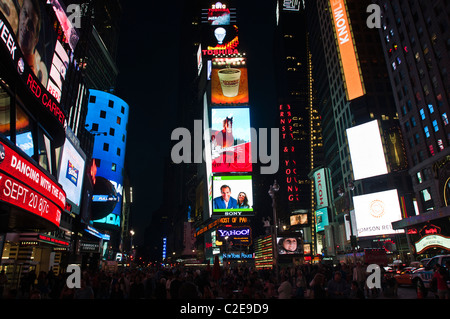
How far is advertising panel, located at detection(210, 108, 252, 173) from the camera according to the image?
231 ft

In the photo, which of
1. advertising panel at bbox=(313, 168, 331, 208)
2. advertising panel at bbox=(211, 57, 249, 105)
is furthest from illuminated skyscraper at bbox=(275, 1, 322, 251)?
advertising panel at bbox=(211, 57, 249, 105)

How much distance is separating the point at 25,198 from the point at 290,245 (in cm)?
4608

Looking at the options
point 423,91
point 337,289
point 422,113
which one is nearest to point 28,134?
point 337,289

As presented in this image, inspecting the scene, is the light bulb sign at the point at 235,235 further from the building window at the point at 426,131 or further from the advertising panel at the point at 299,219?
the advertising panel at the point at 299,219

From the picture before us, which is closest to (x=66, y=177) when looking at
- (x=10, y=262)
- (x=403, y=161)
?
(x=10, y=262)

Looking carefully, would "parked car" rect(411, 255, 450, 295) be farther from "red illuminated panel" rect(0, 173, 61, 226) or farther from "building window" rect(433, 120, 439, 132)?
"building window" rect(433, 120, 439, 132)

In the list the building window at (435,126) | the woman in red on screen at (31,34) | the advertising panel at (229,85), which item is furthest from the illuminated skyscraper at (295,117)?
the woman in red on screen at (31,34)

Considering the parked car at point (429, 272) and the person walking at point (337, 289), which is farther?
the parked car at point (429, 272)

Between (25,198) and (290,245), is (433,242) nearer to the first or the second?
(290,245)

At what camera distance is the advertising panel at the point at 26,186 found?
889cm

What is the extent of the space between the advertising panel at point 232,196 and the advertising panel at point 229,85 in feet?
67.5

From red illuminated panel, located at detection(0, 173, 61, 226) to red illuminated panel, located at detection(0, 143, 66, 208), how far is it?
194 mm
